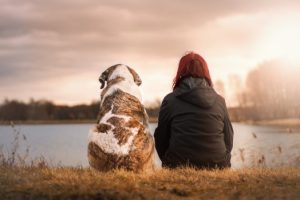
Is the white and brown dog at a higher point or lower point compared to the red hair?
lower

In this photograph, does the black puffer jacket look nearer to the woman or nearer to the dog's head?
the woman

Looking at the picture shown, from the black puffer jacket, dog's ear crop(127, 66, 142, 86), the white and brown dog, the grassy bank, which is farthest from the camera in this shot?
dog's ear crop(127, 66, 142, 86)

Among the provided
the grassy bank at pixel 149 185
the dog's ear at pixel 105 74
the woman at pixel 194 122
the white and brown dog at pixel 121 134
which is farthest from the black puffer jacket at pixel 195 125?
the dog's ear at pixel 105 74

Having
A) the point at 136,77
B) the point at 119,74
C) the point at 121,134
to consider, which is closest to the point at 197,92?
the point at 136,77

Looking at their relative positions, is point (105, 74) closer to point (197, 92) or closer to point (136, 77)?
point (136, 77)

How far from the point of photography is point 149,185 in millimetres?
6809

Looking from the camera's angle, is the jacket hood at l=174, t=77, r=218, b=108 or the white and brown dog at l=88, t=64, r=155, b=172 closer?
the white and brown dog at l=88, t=64, r=155, b=172

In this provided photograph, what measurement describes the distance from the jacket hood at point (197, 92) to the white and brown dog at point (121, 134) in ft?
2.41

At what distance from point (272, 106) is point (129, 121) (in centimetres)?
6011

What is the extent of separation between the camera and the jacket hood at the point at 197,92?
807 cm

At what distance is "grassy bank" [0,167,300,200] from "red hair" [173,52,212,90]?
1615 mm

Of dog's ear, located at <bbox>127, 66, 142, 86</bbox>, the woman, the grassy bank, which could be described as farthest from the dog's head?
the grassy bank

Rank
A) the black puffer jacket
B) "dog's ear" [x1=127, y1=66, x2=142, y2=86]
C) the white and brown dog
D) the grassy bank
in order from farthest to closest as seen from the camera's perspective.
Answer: "dog's ear" [x1=127, y1=66, x2=142, y2=86]
the black puffer jacket
the white and brown dog
the grassy bank

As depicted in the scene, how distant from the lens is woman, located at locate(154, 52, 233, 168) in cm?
808
